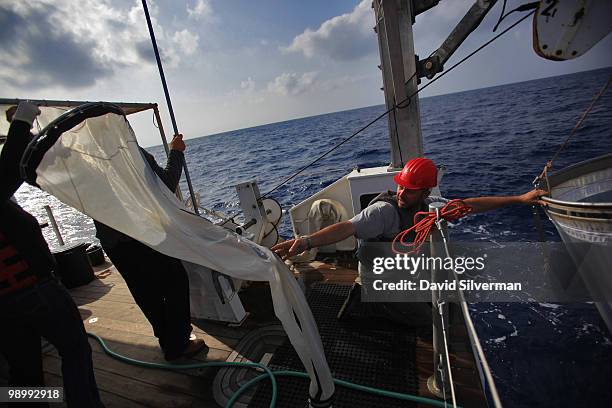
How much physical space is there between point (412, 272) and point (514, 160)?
14387mm

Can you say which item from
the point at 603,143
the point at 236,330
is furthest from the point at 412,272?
the point at 603,143

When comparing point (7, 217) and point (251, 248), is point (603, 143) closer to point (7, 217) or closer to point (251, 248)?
point (251, 248)

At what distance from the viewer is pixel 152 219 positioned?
188 cm

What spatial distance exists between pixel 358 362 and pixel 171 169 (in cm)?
267

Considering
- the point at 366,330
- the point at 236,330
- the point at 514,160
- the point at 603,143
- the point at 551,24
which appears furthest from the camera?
the point at 514,160

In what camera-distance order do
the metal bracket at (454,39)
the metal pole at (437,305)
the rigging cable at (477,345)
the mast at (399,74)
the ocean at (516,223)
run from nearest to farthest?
1. the rigging cable at (477,345)
2. the metal pole at (437,305)
3. the metal bracket at (454,39)
4. the ocean at (516,223)
5. the mast at (399,74)

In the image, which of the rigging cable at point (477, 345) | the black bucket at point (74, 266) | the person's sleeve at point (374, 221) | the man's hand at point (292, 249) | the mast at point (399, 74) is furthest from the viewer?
the black bucket at point (74, 266)

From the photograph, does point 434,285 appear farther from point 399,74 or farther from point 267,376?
point 399,74

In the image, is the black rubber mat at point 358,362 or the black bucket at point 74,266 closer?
the black rubber mat at point 358,362

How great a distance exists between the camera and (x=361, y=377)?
2674mm

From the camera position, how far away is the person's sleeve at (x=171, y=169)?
272cm

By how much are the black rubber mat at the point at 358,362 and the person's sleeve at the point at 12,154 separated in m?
Answer: 2.49

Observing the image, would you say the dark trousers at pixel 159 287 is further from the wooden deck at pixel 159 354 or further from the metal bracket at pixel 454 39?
the metal bracket at pixel 454 39

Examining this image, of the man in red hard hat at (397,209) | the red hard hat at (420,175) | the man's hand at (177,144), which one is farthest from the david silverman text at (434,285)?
the man's hand at (177,144)
